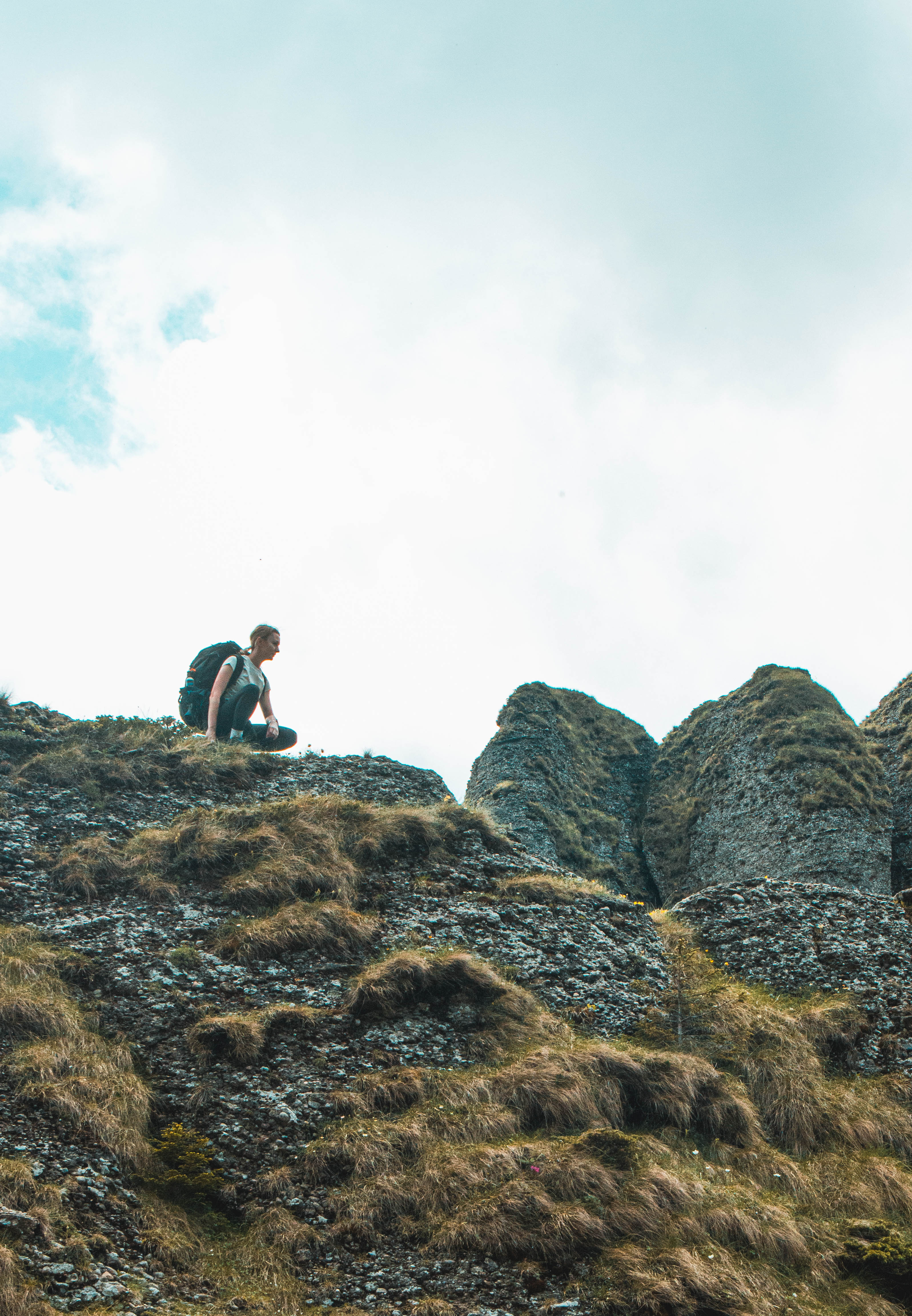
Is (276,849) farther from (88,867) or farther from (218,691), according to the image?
(218,691)

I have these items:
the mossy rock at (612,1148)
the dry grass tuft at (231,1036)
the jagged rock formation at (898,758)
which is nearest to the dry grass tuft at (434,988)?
the dry grass tuft at (231,1036)

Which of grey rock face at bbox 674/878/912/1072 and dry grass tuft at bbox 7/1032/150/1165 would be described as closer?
dry grass tuft at bbox 7/1032/150/1165

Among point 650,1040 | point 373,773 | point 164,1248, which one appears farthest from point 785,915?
point 164,1248

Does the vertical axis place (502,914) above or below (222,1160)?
above

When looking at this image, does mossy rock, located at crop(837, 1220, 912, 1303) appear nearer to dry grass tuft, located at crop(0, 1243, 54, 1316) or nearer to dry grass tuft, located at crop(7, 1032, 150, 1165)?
dry grass tuft, located at crop(7, 1032, 150, 1165)

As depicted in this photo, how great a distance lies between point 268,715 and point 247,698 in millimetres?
736

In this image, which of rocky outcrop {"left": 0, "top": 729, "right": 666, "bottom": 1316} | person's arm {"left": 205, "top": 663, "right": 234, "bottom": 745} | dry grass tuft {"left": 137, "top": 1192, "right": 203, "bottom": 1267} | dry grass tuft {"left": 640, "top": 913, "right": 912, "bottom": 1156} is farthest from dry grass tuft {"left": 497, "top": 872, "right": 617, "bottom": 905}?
dry grass tuft {"left": 137, "top": 1192, "right": 203, "bottom": 1267}

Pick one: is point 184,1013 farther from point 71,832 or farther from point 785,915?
point 785,915

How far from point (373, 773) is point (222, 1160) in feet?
42.1

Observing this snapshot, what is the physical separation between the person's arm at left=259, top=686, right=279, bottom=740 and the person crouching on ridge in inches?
0.4

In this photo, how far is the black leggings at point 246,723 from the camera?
79.3 feet

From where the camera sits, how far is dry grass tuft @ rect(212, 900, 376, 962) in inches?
596

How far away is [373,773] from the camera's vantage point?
23391 millimetres

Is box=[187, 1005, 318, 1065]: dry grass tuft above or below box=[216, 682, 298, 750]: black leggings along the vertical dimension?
below
